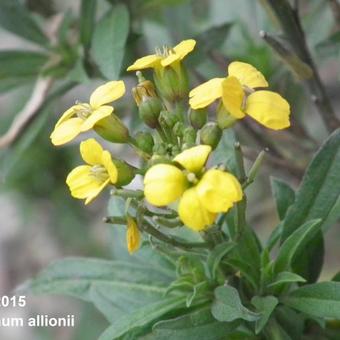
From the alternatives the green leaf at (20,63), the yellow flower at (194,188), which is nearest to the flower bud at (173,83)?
the yellow flower at (194,188)

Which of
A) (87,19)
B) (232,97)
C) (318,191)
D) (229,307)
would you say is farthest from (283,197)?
(87,19)

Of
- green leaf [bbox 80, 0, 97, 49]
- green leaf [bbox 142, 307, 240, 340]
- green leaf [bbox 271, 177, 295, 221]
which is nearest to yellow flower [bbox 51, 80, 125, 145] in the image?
green leaf [bbox 142, 307, 240, 340]

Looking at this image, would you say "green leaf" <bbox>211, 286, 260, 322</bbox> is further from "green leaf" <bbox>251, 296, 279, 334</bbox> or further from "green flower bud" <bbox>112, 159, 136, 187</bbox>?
"green flower bud" <bbox>112, 159, 136, 187</bbox>

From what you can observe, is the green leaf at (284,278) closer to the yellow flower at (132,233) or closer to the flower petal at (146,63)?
the yellow flower at (132,233)

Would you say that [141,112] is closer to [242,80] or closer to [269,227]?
[242,80]

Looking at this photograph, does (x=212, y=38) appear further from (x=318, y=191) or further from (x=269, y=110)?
(x=269, y=110)

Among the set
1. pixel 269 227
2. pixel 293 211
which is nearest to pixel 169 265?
pixel 293 211
